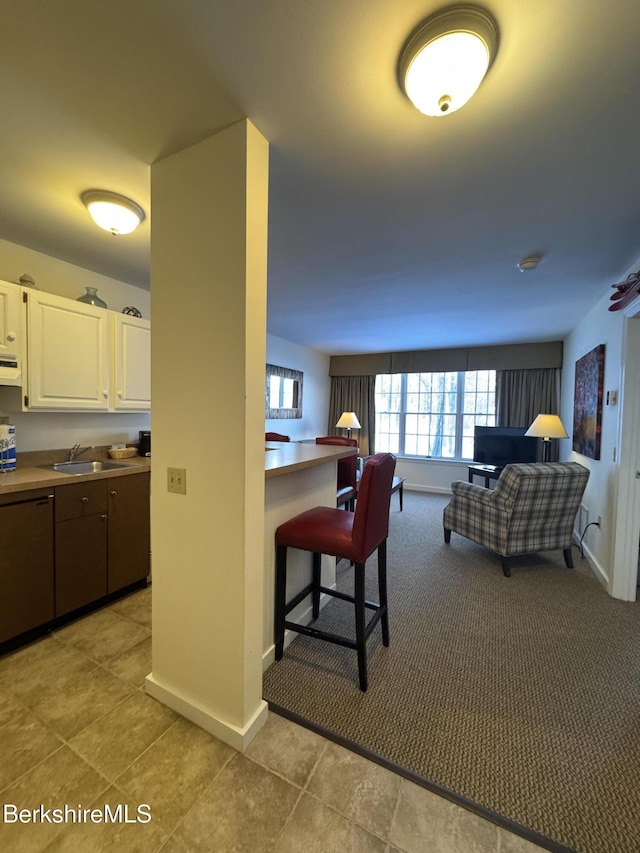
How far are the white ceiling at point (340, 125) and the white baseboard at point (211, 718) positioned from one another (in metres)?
2.42

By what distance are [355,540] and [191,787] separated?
1.08 meters

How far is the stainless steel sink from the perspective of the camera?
2534 mm

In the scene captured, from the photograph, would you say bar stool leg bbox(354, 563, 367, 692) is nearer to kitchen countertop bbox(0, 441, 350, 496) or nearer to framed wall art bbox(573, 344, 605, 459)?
kitchen countertop bbox(0, 441, 350, 496)

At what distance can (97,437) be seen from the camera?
2.91 meters

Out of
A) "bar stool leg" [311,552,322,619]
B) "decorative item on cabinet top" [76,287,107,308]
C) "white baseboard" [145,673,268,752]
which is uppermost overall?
"decorative item on cabinet top" [76,287,107,308]

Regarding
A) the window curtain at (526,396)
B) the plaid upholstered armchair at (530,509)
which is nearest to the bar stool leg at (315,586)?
the plaid upholstered armchair at (530,509)

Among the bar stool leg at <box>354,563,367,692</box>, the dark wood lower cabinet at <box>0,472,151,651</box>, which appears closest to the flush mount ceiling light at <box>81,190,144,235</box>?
the dark wood lower cabinet at <box>0,472,151,651</box>

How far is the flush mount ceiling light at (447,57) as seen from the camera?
3.09 ft

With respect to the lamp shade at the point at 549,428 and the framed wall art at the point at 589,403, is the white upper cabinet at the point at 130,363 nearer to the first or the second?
the framed wall art at the point at 589,403

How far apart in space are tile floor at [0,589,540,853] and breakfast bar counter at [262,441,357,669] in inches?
20.9

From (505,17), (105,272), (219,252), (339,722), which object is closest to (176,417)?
(219,252)

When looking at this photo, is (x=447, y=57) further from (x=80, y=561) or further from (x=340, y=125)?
(x=80, y=561)

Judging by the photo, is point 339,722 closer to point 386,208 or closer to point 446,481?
point 386,208

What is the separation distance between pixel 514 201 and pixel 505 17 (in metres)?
0.97
